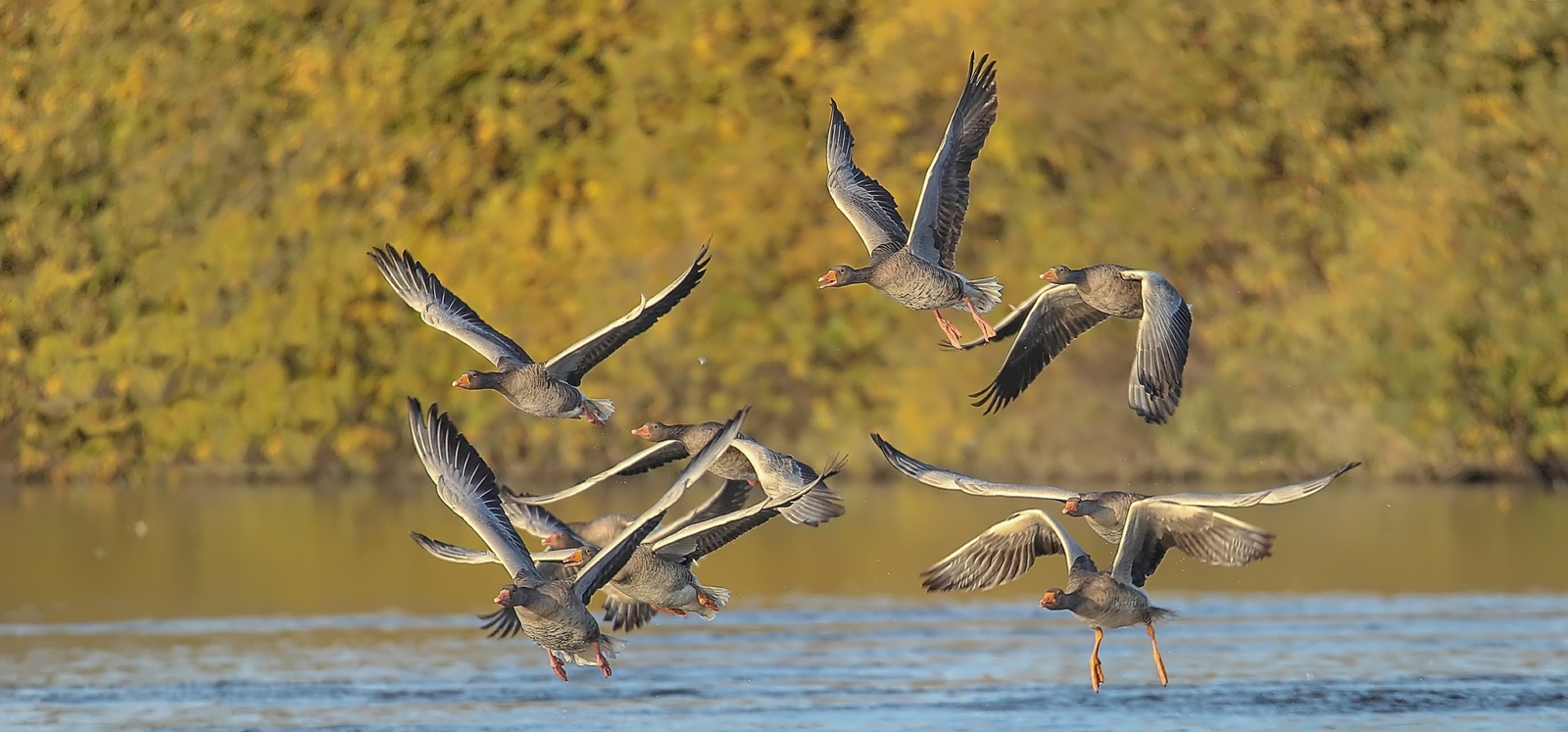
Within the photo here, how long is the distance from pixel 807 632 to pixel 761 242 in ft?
32.7

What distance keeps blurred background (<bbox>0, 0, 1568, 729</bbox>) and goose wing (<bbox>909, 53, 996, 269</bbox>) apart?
396 inches

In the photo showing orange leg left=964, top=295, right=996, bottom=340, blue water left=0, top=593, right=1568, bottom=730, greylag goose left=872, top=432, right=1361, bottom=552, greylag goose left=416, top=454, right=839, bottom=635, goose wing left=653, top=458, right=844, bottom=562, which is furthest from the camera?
blue water left=0, top=593, right=1568, bottom=730

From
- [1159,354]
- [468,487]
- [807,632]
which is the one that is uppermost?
[1159,354]

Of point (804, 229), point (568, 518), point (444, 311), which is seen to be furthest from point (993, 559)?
point (804, 229)

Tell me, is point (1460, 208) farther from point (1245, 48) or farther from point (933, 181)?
point (933, 181)

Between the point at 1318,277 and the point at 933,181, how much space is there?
581 inches

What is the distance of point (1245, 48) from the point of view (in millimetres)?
29828

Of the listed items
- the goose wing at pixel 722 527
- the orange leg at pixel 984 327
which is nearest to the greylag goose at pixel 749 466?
→ the goose wing at pixel 722 527

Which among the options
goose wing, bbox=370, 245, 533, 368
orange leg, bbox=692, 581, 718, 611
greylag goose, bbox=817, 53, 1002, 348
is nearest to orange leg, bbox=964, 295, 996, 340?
greylag goose, bbox=817, 53, 1002, 348

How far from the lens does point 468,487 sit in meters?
13.8

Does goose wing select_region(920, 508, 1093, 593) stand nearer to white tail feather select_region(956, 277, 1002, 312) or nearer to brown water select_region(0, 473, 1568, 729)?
white tail feather select_region(956, 277, 1002, 312)

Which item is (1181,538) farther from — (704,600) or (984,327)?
(704,600)

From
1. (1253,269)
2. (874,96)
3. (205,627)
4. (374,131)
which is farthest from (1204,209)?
(205,627)

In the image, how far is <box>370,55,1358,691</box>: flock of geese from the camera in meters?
13.7
